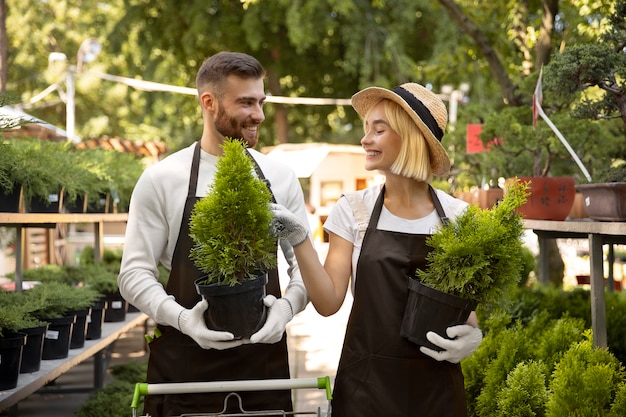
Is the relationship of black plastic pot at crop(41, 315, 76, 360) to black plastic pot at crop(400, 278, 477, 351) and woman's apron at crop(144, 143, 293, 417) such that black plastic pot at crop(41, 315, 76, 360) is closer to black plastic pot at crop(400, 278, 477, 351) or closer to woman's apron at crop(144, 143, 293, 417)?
woman's apron at crop(144, 143, 293, 417)

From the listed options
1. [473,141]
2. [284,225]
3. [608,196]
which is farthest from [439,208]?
[473,141]

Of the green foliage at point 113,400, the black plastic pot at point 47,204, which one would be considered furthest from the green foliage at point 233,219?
the black plastic pot at point 47,204

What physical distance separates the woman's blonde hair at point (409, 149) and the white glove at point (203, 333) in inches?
26.0

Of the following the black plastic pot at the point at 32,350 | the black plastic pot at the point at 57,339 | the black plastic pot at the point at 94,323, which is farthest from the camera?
the black plastic pot at the point at 94,323

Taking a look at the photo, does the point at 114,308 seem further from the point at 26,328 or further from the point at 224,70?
the point at 224,70

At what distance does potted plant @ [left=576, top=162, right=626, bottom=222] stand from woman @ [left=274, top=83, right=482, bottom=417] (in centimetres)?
84

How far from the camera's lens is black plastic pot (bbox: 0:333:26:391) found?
312cm

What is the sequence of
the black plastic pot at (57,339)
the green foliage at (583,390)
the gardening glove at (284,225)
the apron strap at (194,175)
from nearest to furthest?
the gardening glove at (284,225) → the apron strap at (194,175) → the green foliage at (583,390) → the black plastic pot at (57,339)

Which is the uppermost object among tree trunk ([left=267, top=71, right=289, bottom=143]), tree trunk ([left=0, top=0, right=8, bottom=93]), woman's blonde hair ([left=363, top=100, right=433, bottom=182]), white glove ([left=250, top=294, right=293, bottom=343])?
tree trunk ([left=267, top=71, right=289, bottom=143])

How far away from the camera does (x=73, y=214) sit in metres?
4.67

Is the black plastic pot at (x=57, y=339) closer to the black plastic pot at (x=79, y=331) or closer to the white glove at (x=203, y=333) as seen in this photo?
the black plastic pot at (x=79, y=331)

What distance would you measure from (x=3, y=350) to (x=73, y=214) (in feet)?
5.35

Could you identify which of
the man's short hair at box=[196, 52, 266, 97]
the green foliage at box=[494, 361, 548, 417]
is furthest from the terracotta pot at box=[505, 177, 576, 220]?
the man's short hair at box=[196, 52, 266, 97]

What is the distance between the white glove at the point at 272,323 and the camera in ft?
6.54
